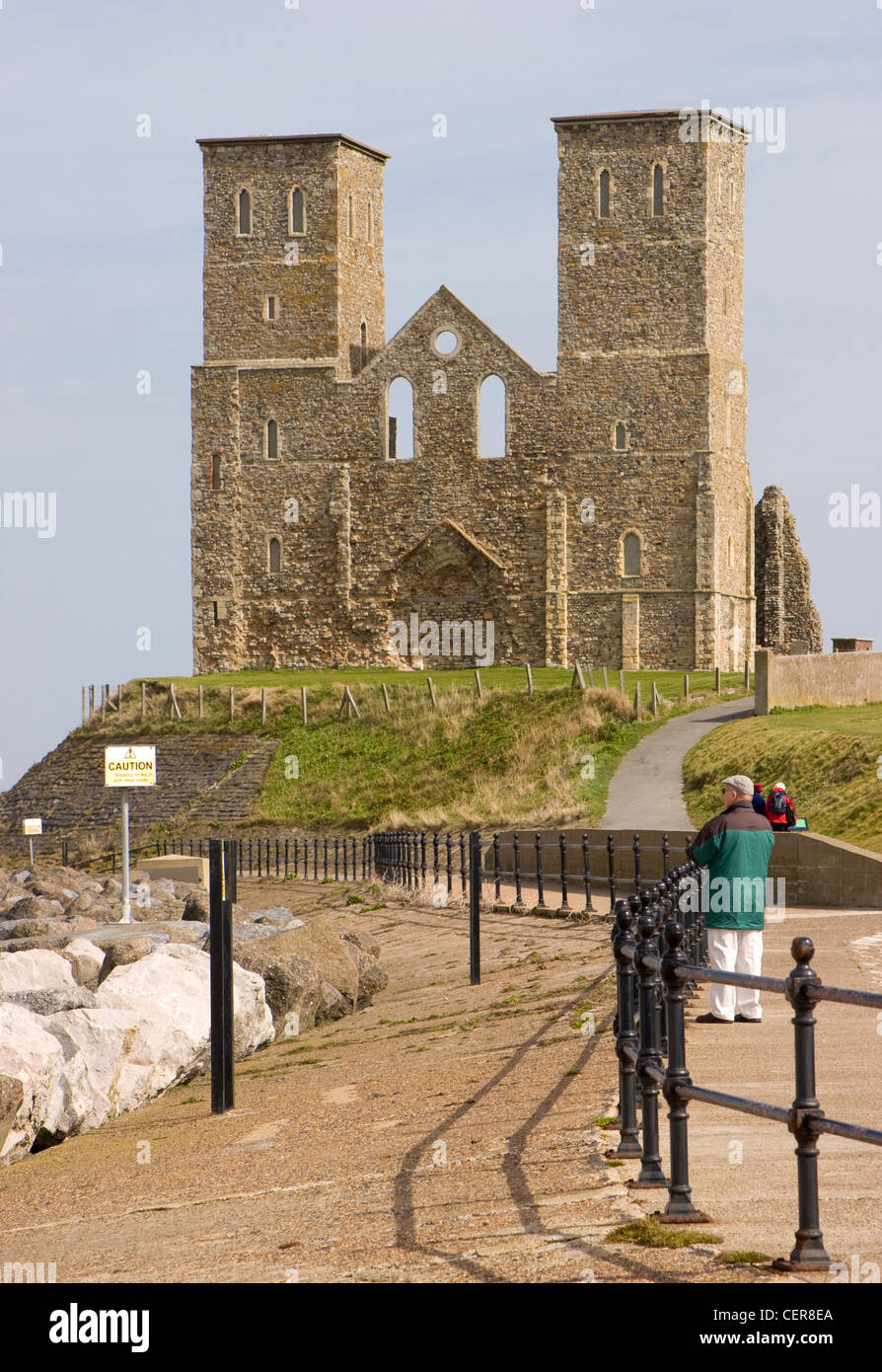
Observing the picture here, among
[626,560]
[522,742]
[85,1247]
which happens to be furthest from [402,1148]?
[626,560]

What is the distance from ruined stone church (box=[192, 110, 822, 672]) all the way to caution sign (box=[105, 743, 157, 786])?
36.1 meters

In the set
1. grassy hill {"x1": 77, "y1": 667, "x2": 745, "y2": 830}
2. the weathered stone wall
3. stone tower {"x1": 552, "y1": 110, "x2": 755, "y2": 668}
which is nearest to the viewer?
grassy hill {"x1": 77, "y1": 667, "x2": 745, "y2": 830}

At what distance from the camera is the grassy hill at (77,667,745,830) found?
1629 inches

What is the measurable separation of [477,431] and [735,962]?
51442 mm

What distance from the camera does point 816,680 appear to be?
4012cm

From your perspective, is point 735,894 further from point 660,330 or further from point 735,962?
point 660,330

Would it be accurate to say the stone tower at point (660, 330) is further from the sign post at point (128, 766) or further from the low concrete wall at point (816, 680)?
the sign post at point (128, 766)

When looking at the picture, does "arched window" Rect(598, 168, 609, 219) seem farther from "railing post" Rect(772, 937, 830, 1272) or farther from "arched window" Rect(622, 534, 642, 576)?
"railing post" Rect(772, 937, 830, 1272)

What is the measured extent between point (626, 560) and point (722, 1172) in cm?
5406

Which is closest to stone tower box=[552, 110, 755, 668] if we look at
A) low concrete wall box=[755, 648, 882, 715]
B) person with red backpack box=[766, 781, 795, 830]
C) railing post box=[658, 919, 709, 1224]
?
low concrete wall box=[755, 648, 882, 715]

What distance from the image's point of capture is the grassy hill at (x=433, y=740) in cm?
4138

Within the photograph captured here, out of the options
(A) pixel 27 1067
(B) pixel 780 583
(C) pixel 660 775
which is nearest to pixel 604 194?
(B) pixel 780 583

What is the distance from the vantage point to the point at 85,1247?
27.6 feet
